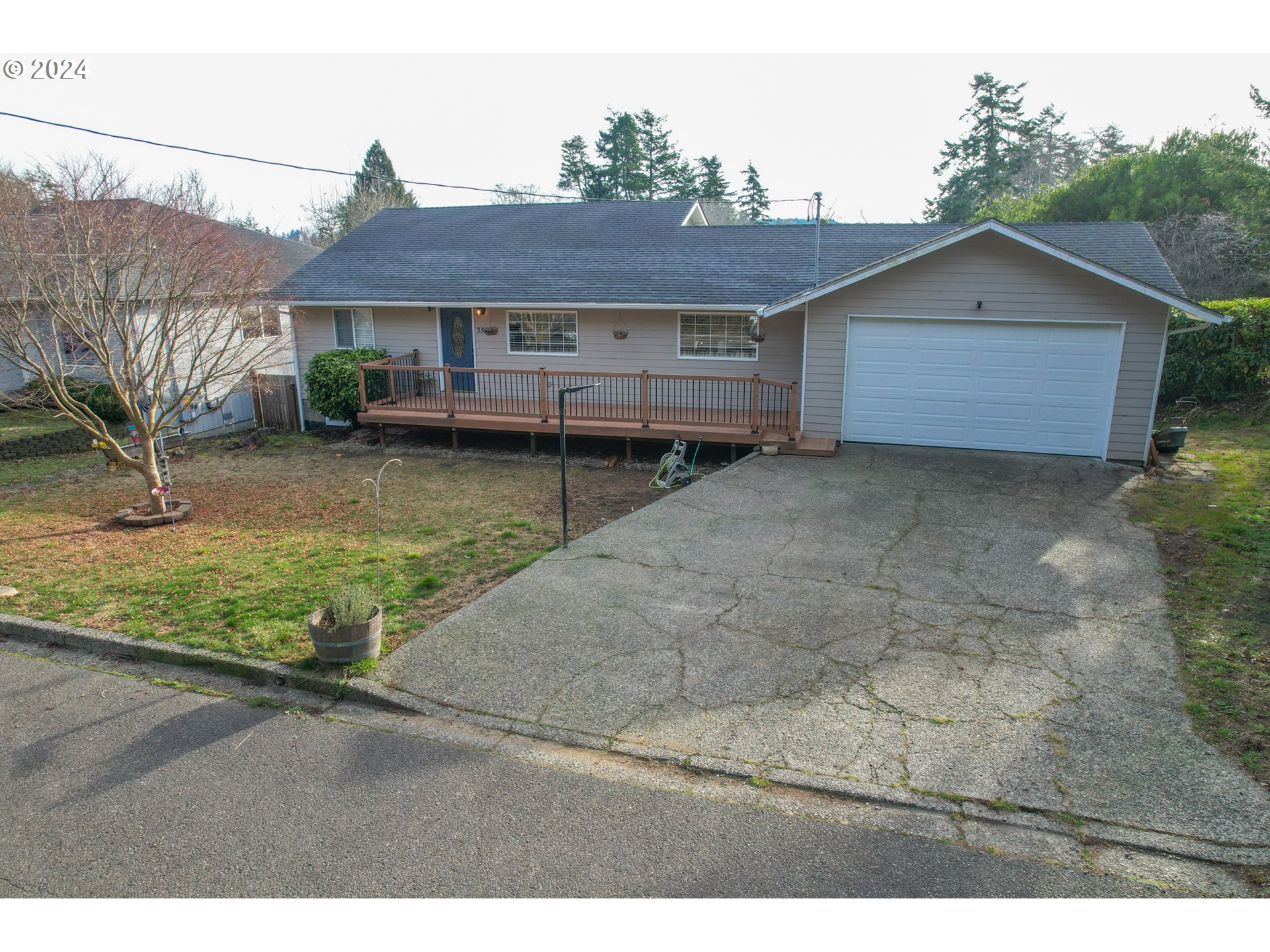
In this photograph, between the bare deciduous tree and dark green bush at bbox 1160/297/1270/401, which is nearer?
the bare deciduous tree

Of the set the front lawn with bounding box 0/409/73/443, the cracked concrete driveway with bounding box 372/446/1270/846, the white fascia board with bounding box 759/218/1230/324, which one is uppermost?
the white fascia board with bounding box 759/218/1230/324

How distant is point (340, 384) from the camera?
14.7 meters

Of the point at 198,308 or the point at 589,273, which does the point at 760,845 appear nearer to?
the point at 198,308

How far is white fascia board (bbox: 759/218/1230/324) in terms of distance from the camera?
9992 millimetres

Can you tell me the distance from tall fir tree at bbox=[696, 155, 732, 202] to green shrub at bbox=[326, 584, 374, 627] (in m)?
48.0

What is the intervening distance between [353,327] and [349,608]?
39.4ft

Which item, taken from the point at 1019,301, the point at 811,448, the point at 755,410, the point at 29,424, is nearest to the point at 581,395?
the point at 755,410

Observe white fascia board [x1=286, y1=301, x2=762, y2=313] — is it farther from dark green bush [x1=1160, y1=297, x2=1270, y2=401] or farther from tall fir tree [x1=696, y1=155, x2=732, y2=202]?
tall fir tree [x1=696, y1=155, x2=732, y2=202]

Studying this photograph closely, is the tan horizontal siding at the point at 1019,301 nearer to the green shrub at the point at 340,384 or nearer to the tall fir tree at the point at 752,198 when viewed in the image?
the green shrub at the point at 340,384

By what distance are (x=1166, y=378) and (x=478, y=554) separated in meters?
15.1

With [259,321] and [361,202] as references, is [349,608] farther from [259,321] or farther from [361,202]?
[361,202]

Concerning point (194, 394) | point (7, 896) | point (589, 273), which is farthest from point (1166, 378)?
point (7, 896)

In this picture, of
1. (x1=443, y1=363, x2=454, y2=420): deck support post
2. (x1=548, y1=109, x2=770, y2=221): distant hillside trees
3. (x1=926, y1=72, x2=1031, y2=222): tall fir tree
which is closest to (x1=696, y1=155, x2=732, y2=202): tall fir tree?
(x1=548, y1=109, x2=770, y2=221): distant hillside trees

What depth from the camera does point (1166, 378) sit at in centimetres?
1562
